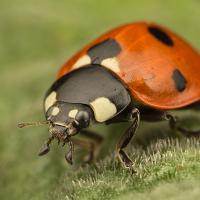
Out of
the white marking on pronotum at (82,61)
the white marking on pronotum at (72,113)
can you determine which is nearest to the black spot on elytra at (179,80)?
the white marking on pronotum at (82,61)

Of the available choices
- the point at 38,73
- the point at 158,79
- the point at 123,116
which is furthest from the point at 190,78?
the point at 38,73

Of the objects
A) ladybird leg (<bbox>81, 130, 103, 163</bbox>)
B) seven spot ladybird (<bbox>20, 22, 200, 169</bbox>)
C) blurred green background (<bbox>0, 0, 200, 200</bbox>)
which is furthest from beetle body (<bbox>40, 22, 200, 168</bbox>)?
blurred green background (<bbox>0, 0, 200, 200</bbox>)

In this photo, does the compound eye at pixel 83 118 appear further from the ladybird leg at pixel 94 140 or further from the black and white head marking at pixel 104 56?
the ladybird leg at pixel 94 140

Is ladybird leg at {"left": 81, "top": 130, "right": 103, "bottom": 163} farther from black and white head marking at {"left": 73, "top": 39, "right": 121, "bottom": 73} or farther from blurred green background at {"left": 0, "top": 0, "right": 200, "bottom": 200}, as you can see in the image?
black and white head marking at {"left": 73, "top": 39, "right": 121, "bottom": 73}

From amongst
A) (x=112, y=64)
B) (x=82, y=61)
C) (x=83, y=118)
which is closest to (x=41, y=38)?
(x=82, y=61)

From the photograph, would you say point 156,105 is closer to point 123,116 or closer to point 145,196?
point 123,116

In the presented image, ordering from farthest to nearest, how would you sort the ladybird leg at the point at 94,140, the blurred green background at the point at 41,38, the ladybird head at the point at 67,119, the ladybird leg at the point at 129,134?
the blurred green background at the point at 41,38 → the ladybird leg at the point at 94,140 → the ladybird leg at the point at 129,134 → the ladybird head at the point at 67,119
